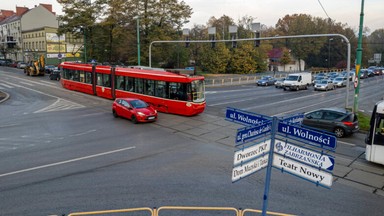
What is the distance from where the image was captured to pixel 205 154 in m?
13.1

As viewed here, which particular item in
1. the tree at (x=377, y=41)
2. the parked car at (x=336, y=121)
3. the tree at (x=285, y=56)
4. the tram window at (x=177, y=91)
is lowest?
the parked car at (x=336, y=121)

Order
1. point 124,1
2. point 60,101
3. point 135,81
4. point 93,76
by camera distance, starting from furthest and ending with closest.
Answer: point 124,1 < point 93,76 < point 60,101 < point 135,81

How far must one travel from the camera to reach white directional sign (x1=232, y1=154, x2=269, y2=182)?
4.81 metres

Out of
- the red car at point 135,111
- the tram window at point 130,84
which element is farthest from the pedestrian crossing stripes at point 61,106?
the red car at point 135,111

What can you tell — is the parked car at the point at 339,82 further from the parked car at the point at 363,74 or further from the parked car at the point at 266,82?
the parked car at the point at 363,74

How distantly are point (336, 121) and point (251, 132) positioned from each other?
13236 millimetres

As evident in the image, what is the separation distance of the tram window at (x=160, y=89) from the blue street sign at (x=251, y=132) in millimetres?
17197

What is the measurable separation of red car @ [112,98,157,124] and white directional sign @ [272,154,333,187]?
14.3 meters

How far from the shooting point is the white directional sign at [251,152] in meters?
4.87

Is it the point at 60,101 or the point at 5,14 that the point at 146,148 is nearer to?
the point at 60,101

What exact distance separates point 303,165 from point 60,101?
87.9 feet

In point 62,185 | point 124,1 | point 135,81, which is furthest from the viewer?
point 124,1

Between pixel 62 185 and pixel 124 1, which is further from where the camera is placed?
pixel 124 1

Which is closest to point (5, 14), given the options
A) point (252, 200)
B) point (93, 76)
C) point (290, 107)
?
point (93, 76)
